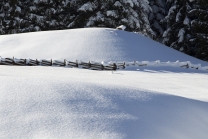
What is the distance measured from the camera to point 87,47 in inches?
591

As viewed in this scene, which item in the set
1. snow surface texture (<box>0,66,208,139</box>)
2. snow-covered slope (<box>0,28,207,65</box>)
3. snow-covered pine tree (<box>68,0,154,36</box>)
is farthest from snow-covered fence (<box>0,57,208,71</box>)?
snow-covered pine tree (<box>68,0,154,36</box>)

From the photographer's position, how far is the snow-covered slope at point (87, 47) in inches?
566

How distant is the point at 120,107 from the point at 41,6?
68.5 ft

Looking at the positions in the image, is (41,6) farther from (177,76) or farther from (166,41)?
(177,76)

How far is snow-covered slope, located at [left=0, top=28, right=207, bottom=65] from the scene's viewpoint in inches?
566

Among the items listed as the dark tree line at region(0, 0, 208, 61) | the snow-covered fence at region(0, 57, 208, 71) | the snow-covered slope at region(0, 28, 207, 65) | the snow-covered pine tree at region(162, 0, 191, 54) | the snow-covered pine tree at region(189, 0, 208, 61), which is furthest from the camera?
the snow-covered pine tree at region(162, 0, 191, 54)

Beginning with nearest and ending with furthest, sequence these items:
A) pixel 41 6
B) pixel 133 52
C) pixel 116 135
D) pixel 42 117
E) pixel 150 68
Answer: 1. pixel 116 135
2. pixel 42 117
3. pixel 150 68
4. pixel 133 52
5. pixel 41 6

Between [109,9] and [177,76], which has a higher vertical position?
[109,9]

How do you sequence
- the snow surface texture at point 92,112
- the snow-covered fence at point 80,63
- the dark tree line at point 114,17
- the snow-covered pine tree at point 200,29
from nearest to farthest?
the snow surface texture at point 92,112, the snow-covered fence at point 80,63, the snow-covered pine tree at point 200,29, the dark tree line at point 114,17

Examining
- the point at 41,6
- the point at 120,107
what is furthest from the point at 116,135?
the point at 41,6

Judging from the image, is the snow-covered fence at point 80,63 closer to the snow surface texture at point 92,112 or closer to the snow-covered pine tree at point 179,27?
the snow surface texture at point 92,112

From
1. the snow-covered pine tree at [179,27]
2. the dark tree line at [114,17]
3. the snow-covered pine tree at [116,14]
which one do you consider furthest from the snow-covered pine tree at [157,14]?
the snow-covered pine tree at [116,14]

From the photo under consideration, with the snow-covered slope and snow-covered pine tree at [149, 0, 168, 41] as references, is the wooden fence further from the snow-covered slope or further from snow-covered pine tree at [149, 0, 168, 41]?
snow-covered pine tree at [149, 0, 168, 41]

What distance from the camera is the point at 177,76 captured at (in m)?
→ 11.6
